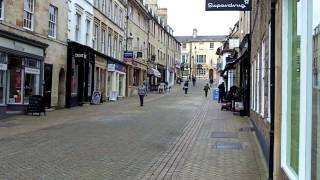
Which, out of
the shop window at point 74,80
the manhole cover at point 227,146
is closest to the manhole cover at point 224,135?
the manhole cover at point 227,146

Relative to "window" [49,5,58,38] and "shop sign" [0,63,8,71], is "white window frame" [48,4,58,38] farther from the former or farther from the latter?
"shop sign" [0,63,8,71]

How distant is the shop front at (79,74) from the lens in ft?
98.6

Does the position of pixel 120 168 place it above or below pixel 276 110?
below

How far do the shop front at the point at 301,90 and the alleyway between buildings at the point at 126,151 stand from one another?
2.89 meters

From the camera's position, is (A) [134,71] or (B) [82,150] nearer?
(B) [82,150]

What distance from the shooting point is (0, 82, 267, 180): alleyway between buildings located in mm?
9742

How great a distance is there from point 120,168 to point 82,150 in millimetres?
2721

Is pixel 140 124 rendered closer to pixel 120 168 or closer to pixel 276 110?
pixel 120 168

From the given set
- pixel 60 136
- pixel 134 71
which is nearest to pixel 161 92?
pixel 134 71

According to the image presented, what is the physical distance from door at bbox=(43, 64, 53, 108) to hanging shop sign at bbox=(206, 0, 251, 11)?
14.4m

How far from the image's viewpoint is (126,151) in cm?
1273

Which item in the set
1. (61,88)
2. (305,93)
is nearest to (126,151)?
(305,93)

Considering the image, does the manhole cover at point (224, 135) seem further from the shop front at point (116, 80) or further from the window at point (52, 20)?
the shop front at point (116, 80)

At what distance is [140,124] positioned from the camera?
66.3 ft
